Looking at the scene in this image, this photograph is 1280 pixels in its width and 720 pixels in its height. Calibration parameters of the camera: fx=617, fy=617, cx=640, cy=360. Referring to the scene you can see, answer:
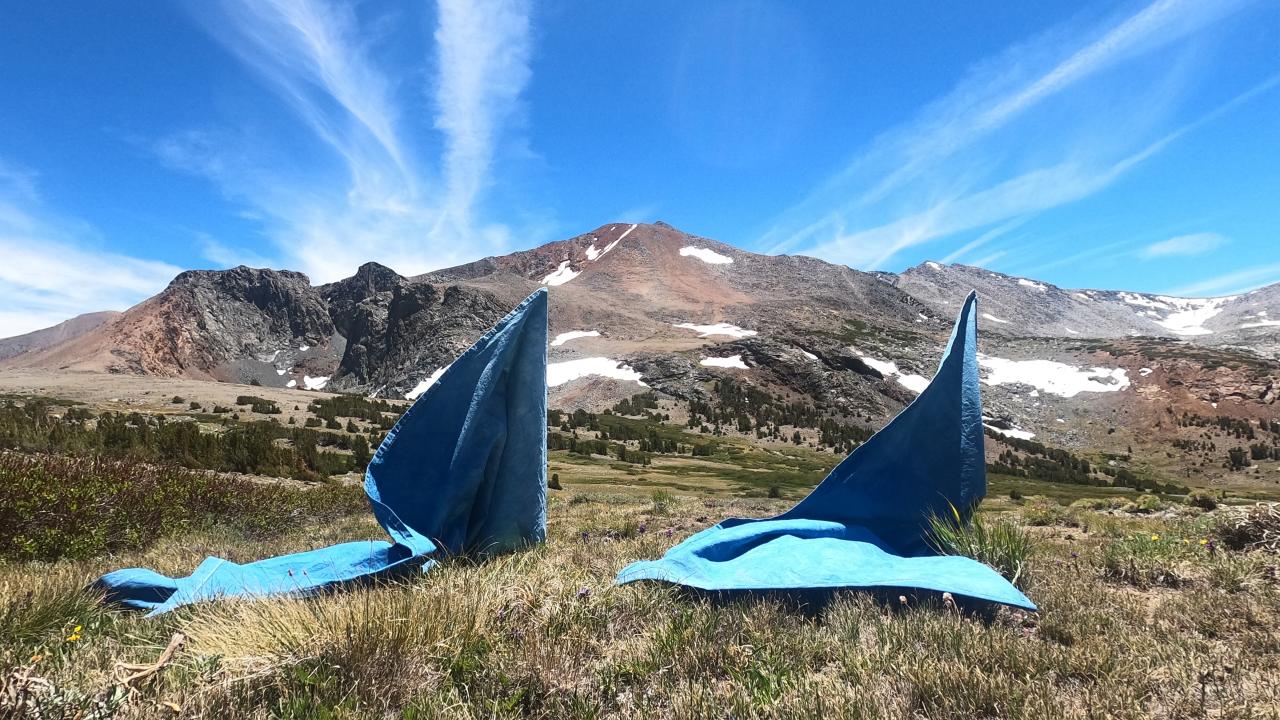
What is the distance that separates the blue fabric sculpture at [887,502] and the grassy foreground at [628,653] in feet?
2.17

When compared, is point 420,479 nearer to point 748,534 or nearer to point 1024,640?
point 748,534

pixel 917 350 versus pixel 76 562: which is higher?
pixel 917 350

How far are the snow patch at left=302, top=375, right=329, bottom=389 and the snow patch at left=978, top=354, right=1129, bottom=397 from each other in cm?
14440

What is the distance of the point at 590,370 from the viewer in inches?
3162

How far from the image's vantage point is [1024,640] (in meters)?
3.56

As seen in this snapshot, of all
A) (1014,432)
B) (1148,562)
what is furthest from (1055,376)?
(1148,562)

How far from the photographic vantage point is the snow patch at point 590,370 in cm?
7631

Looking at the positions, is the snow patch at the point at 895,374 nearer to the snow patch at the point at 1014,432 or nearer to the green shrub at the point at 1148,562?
the snow patch at the point at 1014,432

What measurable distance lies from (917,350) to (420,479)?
352 ft

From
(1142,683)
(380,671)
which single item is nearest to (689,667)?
(380,671)

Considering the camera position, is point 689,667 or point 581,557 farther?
point 581,557

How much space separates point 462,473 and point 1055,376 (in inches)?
4261

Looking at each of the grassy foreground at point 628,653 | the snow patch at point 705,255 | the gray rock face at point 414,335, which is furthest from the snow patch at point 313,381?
the grassy foreground at point 628,653

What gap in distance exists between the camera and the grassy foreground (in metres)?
2.72
